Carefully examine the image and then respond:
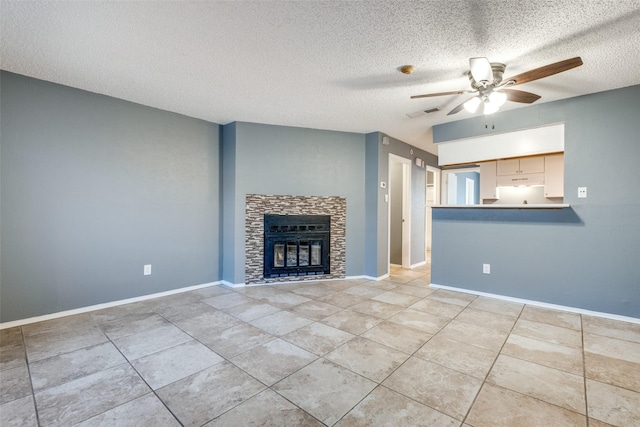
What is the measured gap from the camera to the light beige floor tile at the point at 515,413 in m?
1.56

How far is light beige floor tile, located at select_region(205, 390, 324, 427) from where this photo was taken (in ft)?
5.03

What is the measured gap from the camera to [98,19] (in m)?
1.99

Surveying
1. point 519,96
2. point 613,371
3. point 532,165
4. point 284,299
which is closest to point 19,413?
point 284,299

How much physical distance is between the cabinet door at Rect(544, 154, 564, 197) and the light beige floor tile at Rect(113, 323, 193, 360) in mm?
5417

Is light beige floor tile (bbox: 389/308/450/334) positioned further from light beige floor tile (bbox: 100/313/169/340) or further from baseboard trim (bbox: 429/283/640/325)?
light beige floor tile (bbox: 100/313/169/340)

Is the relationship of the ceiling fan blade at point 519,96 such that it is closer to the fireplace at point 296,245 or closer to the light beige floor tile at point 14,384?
the fireplace at point 296,245

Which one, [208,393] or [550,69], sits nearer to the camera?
[208,393]

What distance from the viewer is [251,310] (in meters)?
3.25

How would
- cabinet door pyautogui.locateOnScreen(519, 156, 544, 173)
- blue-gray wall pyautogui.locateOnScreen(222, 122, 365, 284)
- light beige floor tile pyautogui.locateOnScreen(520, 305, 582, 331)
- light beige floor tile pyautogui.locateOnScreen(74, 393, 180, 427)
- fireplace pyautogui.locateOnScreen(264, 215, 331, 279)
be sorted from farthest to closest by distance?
1. cabinet door pyautogui.locateOnScreen(519, 156, 544, 173)
2. fireplace pyautogui.locateOnScreen(264, 215, 331, 279)
3. blue-gray wall pyautogui.locateOnScreen(222, 122, 365, 284)
4. light beige floor tile pyautogui.locateOnScreen(520, 305, 582, 331)
5. light beige floor tile pyautogui.locateOnScreen(74, 393, 180, 427)

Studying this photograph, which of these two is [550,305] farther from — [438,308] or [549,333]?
[438,308]

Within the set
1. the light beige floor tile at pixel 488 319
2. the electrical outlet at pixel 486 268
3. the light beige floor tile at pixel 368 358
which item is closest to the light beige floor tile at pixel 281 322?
the light beige floor tile at pixel 368 358

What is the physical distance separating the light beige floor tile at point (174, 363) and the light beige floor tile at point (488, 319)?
2.51 meters

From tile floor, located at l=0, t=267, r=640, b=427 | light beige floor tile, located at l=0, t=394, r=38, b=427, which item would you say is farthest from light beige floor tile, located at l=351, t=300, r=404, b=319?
light beige floor tile, located at l=0, t=394, r=38, b=427

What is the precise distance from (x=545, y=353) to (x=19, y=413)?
361 centimetres
